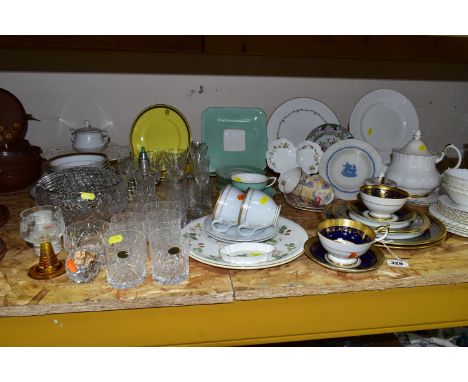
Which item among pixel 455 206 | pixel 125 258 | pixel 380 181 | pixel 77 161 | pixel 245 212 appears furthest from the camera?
pixel 77 161

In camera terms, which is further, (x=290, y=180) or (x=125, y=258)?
(x=290, y=180)

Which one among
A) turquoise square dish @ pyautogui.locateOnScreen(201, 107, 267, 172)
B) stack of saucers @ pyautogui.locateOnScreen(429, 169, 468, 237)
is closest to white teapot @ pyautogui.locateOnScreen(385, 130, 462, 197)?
stack of saucers @ pyautogui.locateOnScreen(429, 169, 468, 237)

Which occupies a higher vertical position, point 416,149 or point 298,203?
point 416,149

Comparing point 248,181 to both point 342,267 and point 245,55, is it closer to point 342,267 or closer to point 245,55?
point 342,267

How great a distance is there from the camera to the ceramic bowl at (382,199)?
1.15 m

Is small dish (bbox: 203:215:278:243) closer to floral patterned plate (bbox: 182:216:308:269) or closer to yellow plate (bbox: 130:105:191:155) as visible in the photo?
floral patterned plate (bbox: 182:216:308:269)

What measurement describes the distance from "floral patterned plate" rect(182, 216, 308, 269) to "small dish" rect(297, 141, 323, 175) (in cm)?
37

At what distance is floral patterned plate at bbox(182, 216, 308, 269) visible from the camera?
0.99m

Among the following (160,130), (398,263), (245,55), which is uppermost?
(245,55)

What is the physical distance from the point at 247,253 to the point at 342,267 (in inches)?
9.4

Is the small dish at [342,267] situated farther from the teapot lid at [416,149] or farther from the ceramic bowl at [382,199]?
the teapot lid at [416,149]

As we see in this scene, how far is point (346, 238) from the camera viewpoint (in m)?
1.05

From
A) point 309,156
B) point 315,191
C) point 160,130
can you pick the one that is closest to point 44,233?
point 160,130
